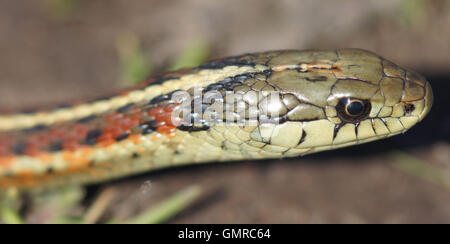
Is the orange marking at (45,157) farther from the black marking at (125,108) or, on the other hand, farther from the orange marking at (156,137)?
the orange marking at (156,137)

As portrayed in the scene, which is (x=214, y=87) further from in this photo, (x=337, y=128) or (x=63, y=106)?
(x=63, y=106)

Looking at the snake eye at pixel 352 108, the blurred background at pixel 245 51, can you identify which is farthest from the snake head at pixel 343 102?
the blurred background at pixel 245 51

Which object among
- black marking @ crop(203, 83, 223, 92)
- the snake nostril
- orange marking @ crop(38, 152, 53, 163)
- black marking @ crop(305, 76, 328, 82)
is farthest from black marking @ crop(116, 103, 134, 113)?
the snake nostril

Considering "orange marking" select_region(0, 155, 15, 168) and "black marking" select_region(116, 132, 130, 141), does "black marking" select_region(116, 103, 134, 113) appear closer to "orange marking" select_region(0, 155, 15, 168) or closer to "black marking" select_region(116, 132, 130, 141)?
"black marking" select_region(116, 132, 130, 141)

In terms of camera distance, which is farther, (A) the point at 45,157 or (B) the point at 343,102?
(A) the point at 45,157

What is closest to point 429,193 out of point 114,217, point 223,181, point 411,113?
point 411,113

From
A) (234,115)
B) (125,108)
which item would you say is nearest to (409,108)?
(234,115)
